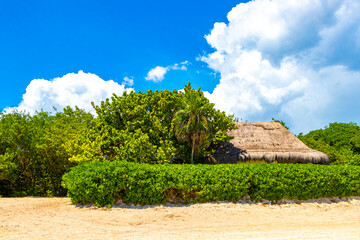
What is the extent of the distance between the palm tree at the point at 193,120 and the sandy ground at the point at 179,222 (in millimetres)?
5485

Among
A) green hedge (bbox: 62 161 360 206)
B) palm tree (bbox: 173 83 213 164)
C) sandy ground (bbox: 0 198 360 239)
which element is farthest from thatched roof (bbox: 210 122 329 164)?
sandy ground (bbox: 0 198 360 239)

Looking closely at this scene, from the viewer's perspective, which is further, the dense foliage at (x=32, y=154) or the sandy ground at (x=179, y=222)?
the dense foliage at (x=32, y=154)

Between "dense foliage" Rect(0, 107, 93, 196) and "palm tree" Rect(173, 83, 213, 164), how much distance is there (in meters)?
7.84

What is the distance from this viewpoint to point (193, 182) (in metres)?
13.5

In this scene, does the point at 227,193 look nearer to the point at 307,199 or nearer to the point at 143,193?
the point at 143,193

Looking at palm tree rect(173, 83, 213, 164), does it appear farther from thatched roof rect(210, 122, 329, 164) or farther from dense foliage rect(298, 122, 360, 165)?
dense foliage rect(298, 122, 360, 165)

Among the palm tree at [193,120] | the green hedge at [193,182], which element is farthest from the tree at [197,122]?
the green hedge at [193,182]

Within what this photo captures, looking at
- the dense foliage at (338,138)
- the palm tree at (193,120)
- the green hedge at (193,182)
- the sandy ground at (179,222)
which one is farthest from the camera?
the dense foliage at (338,138)

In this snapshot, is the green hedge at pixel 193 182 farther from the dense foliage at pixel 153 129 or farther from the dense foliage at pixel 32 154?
the dense foliage at pixel 32 154

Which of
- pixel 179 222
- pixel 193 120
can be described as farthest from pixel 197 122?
pixel 179 222

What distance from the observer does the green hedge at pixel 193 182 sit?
12.5 m

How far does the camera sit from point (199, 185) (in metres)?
13.6

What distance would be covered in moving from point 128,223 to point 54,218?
2.90 meters

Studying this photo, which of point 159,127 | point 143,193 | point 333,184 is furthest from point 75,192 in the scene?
point 333,184
